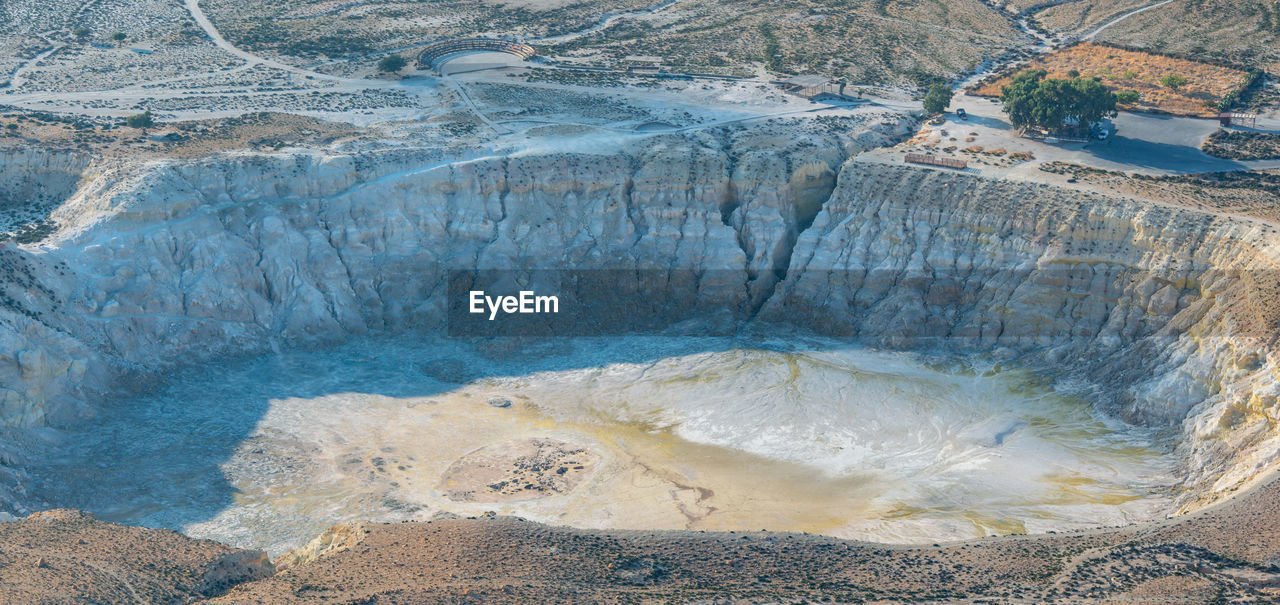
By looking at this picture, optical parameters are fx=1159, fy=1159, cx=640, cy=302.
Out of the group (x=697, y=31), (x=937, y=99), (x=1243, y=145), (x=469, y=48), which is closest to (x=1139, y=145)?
(x=1243, y=145)

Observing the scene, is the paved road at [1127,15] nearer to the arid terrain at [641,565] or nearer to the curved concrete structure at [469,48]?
the curved concrete structure at [469,48]

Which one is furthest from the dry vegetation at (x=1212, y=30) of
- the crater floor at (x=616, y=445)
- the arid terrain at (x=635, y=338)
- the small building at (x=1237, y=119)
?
the crater floor at (x=616, y=445)

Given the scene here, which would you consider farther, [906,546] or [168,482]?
[168,482]

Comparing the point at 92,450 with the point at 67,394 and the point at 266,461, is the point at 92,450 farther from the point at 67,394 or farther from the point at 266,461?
the point at 266,461

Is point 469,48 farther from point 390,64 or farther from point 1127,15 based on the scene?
point 1127,15

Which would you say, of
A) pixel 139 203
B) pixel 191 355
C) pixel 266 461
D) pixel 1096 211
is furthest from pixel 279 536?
pixel 1096 211

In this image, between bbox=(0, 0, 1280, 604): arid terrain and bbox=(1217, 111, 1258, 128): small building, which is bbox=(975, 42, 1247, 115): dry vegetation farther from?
bbox=(1217, 111, 1258, 128): small building
